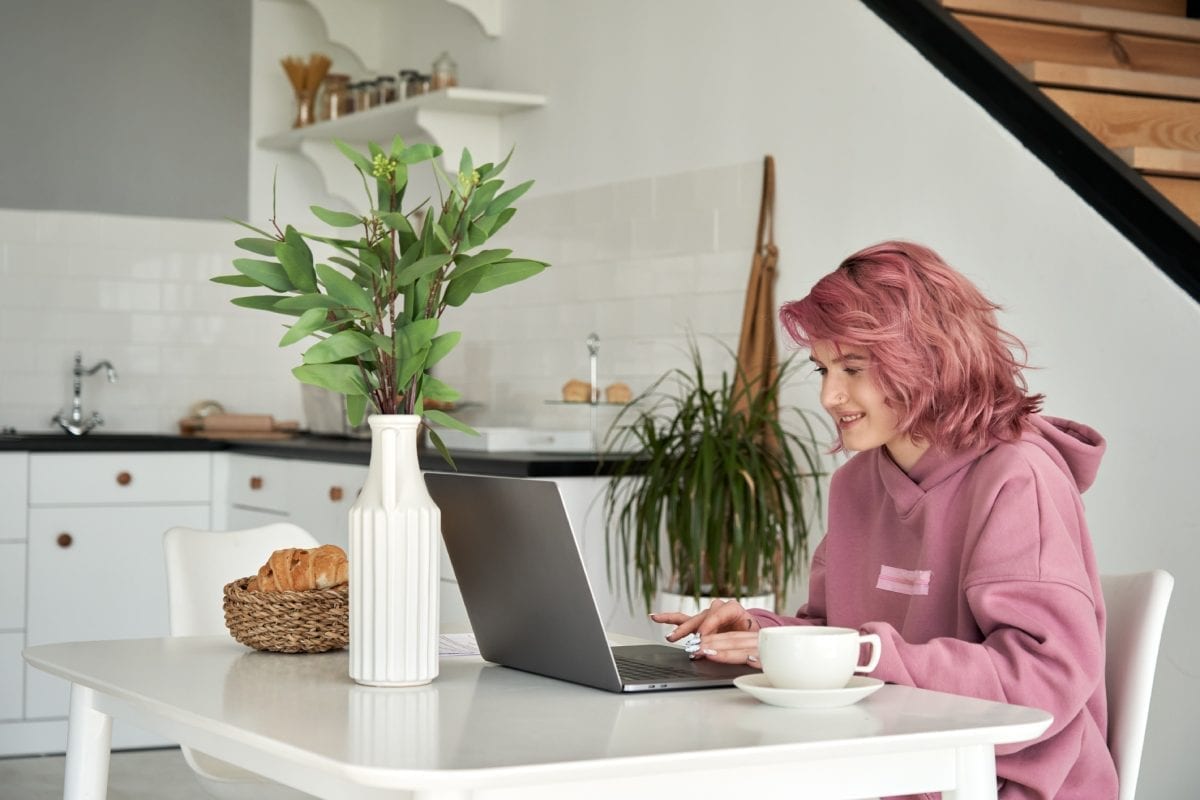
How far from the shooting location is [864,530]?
83.6 inches

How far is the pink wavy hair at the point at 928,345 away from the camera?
1903 millimetres

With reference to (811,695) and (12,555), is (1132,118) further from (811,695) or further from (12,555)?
(12,555)

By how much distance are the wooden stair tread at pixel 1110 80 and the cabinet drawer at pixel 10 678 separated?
3147mm

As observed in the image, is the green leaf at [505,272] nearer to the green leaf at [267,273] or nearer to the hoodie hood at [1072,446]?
the green leaf at [267,273]

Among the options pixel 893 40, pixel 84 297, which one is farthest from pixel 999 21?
pixel 84 297

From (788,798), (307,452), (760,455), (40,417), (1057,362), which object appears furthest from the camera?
(40,417)

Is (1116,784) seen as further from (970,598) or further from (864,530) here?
(864,530)

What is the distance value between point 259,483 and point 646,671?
10.6ft

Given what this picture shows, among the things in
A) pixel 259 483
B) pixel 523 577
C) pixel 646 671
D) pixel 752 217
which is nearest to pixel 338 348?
pixel 523 577

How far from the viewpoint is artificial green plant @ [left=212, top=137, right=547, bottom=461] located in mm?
1696

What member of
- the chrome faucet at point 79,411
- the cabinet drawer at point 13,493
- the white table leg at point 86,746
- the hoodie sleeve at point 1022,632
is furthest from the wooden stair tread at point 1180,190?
the chrome faucet at point 79,411

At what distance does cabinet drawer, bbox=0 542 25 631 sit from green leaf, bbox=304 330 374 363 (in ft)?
10.8

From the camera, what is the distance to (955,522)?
192 cm

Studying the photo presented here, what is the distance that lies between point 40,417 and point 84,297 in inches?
16.9
